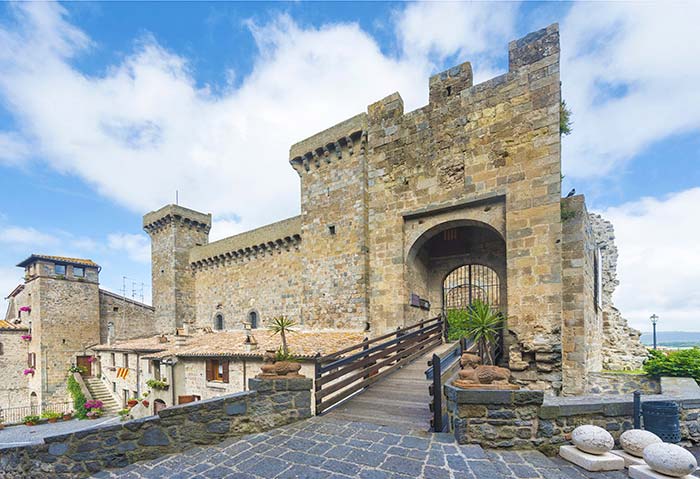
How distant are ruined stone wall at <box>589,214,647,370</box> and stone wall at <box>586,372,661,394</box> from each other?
12.7 ft

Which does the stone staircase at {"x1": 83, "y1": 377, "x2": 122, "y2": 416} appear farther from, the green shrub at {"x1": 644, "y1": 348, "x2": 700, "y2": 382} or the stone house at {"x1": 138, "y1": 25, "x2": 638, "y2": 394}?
the green shrub at {"x1": 644, "y1": 348, "x2": 700, "y2": 382}

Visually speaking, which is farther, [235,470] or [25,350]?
[25,350]

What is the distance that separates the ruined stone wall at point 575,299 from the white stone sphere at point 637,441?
4584 millimetres

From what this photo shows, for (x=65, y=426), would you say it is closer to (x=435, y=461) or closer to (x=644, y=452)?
(x=435, y=461)

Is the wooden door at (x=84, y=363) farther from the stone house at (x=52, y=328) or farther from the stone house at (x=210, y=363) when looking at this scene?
the stone house at (x=210, y=363)

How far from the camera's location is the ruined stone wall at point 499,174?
25.4 feet

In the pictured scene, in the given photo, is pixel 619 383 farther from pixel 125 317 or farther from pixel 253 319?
pixel 125 317

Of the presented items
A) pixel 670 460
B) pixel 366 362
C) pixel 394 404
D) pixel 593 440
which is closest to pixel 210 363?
pixel 366 362

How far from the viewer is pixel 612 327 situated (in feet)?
40.3

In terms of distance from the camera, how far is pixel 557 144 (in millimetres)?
7801

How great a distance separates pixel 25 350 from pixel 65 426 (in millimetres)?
10209

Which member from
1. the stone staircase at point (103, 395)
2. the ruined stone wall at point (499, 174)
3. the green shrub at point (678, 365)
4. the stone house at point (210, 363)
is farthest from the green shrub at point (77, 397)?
the green shrub at point (678, 365)

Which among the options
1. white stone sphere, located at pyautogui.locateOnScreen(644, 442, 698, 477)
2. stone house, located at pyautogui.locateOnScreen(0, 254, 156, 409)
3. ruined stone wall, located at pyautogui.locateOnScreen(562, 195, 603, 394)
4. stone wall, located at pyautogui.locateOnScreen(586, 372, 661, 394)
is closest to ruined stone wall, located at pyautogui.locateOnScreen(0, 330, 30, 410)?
stone house, located at pyautogui.locateOnScreen(0, 254, 156, 409)

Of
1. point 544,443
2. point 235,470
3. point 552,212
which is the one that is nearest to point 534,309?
point 552,212
